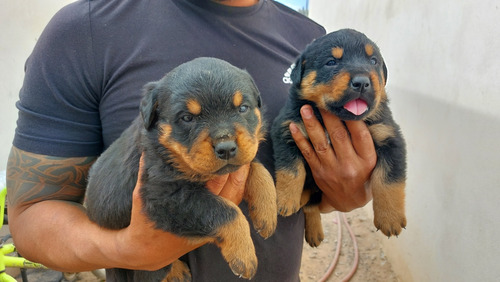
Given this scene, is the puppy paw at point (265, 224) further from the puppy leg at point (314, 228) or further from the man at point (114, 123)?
the puppy leg at point (314, 228)

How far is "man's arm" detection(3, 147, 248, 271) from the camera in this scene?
1.54 m

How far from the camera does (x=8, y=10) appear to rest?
5805 millimetres

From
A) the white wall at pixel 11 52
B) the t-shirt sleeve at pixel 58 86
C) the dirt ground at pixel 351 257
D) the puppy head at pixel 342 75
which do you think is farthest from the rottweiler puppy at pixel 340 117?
the white wall at pixel 11 52

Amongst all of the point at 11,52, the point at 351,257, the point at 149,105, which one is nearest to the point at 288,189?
the point at 149,105

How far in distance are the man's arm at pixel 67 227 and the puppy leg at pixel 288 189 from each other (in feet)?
1.24

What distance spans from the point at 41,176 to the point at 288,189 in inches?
46.7

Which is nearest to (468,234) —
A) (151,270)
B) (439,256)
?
(439,256)

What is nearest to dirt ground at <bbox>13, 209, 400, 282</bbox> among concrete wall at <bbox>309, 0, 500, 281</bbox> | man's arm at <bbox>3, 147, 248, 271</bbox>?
concrete wall at <bbox>309, 0, 500, 281</bbox>

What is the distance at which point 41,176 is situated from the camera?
5.59ft

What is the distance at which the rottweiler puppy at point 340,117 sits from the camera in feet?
6.47

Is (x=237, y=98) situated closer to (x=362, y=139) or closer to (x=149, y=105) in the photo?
(x=149, y=105)

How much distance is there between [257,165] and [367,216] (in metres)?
4.86

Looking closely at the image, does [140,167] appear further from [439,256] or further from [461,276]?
[439,256]

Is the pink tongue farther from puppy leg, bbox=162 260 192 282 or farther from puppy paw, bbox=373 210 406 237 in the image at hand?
puppy leg, bbox=162 260 192 282
